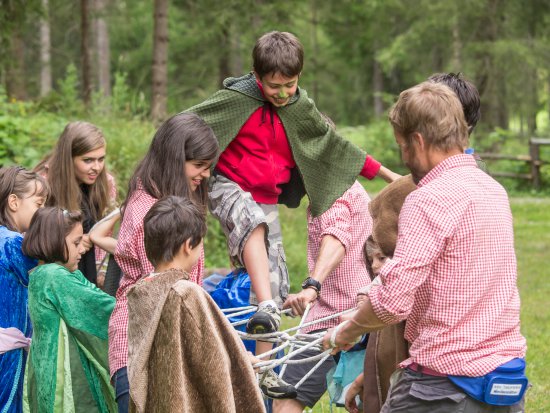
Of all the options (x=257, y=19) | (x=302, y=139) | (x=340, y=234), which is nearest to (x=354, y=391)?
(x=340, y=234)

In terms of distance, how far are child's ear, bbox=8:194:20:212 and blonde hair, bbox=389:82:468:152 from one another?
2.49 meters

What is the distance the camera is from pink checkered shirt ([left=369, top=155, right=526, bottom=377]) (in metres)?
3.10

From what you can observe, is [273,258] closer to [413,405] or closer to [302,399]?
[302,399]

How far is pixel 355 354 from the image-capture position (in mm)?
4523

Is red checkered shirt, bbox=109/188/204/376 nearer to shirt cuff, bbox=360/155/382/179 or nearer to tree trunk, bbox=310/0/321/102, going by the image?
shirt cuff, bbox=360/155/382/179

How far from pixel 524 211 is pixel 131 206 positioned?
14172 millimetres

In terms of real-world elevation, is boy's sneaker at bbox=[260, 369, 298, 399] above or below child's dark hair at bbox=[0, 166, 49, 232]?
below

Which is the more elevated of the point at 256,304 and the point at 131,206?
the point at 131,206

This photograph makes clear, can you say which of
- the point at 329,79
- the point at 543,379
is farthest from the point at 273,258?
the point at 329,79

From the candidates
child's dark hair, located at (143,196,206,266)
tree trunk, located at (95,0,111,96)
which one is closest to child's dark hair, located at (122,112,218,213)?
child's dark hair, located at (143,196,206,266)

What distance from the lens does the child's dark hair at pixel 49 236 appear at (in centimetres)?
439

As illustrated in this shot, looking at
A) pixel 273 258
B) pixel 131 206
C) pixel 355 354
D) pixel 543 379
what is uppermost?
pixel 131 206

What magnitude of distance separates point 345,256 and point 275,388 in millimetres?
960

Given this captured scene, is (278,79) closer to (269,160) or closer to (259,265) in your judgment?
(269,160)
